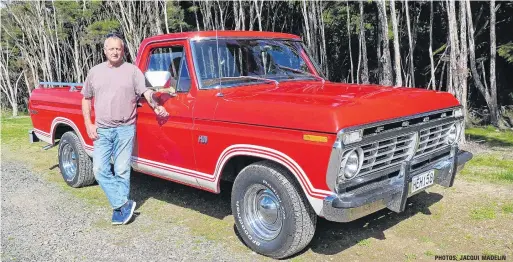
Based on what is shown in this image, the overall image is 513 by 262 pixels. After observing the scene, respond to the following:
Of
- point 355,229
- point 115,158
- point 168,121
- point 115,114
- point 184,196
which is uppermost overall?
point 115,114

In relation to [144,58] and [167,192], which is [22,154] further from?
[144,58]

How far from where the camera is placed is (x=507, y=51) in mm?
12961

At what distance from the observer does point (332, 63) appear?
20359mm

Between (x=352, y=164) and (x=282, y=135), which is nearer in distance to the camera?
(x=352, y=164)

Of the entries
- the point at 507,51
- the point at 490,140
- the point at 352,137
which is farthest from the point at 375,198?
the point at 507,51

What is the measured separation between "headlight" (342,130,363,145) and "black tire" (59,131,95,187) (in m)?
4.12

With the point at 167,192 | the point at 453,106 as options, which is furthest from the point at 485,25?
the point at 167,192

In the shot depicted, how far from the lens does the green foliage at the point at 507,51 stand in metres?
12.8

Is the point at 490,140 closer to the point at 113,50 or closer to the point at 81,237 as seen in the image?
the point at 113,50

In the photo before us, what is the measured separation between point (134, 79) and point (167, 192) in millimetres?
1903

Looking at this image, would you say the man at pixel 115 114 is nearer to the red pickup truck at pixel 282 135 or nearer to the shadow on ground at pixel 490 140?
the red pickup truck at pixel 282 135

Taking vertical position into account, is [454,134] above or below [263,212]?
above

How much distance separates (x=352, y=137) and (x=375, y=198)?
542mm

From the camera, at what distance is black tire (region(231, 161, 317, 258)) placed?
11.9 feet
